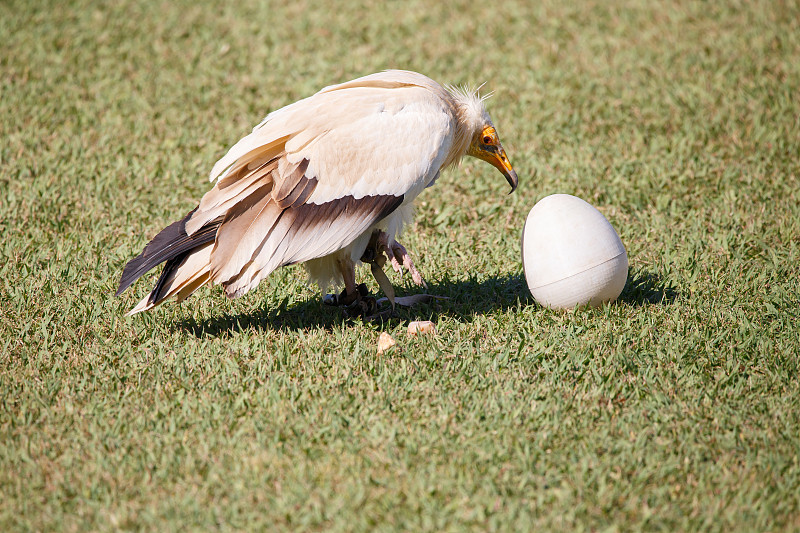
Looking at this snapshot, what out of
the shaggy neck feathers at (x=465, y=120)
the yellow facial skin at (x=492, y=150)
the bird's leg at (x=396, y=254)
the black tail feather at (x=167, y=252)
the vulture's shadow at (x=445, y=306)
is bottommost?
the vulture's shadow at (x=445, y=306)

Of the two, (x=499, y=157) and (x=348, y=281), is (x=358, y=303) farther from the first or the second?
(x=499, y=157)

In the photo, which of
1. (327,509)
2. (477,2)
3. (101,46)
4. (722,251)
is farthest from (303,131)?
(477,2)

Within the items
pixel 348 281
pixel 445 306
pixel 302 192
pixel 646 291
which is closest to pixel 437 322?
pixel 445 306

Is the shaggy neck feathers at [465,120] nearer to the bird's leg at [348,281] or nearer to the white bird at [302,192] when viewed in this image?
the white bird at [302,192]

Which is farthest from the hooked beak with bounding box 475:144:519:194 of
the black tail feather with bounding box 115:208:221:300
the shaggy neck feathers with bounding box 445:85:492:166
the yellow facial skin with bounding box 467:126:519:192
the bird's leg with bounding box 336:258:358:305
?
the black tail feather with bounding box 115:208:221:300

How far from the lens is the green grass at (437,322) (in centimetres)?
325

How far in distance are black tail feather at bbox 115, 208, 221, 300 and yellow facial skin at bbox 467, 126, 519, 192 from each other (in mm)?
1758

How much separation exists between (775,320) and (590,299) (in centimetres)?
110

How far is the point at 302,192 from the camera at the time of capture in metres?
4.23

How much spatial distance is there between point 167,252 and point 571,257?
228 cm

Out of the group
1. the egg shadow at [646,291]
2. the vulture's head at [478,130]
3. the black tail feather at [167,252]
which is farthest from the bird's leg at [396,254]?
the egg shadow at [646,291]

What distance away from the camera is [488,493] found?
322cm

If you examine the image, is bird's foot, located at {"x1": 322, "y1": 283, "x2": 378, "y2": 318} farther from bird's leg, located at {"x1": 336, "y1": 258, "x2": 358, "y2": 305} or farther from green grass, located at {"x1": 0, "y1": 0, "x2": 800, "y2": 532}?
green grass, located at {"x1": 0, "y1": 0, "x2": 800, "y2": 532}

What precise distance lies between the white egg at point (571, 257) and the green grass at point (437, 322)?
0.58ft
